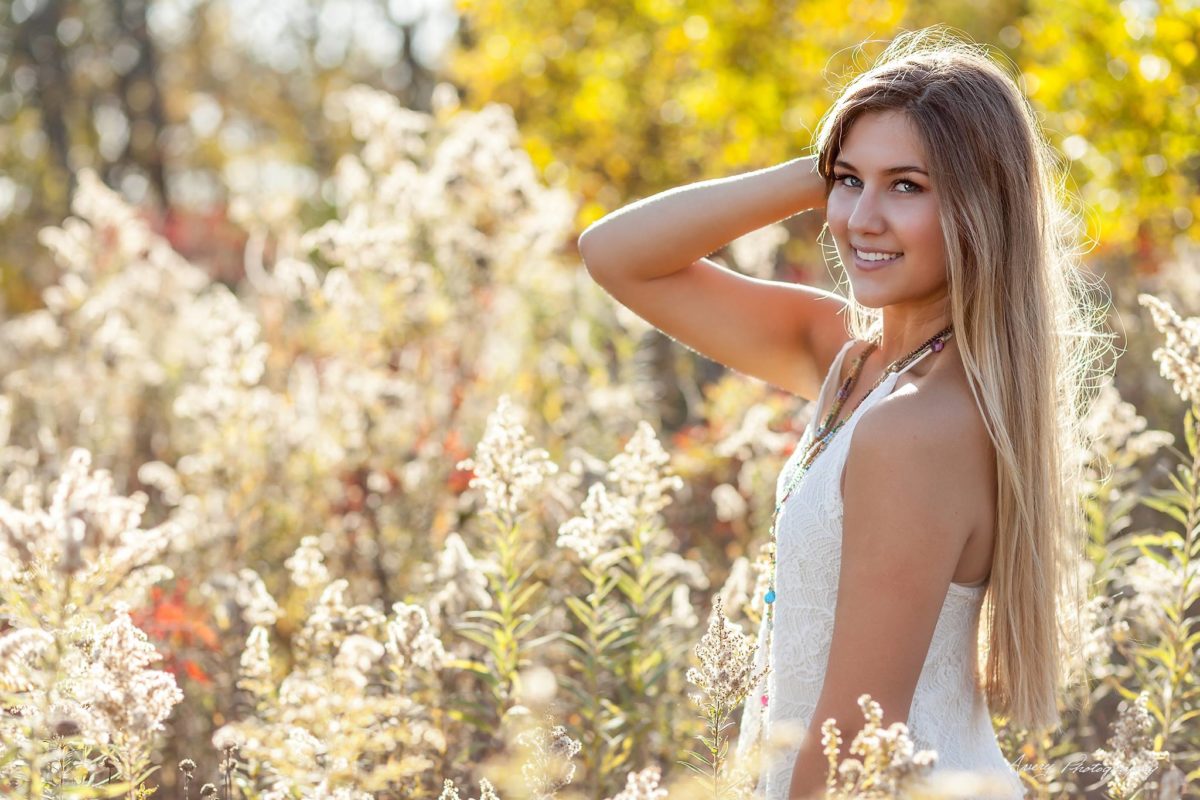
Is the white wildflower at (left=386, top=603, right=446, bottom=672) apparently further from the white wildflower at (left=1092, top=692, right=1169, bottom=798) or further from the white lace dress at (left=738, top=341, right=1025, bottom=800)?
the white wildflower at (left=1092, top=692, right=1169, bottom=798)

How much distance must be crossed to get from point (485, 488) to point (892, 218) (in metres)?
1.10

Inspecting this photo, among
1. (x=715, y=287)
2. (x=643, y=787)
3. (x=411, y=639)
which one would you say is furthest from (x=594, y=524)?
(x=643, y=787)

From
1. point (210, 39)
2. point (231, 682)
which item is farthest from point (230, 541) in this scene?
point (210, 39)

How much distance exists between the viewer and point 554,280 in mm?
5590

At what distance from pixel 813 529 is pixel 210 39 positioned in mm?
21664

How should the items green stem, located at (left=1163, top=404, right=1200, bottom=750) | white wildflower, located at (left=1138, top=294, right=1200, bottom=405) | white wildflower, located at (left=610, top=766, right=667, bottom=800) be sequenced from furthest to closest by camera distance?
green stem, located at (left=1163, top=404, right=1200, bottom=750) → white wildflower, located at (left=1138, top=294, right=1200, bottom=405) → white wildflower, located at (left=610, top=766, right=667, bottom=800)

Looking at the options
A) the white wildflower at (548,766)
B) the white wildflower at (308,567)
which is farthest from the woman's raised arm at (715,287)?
the white wildflower at (548,766)

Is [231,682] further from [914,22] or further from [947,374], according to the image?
[914,22]

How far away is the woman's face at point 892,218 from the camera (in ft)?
6.46

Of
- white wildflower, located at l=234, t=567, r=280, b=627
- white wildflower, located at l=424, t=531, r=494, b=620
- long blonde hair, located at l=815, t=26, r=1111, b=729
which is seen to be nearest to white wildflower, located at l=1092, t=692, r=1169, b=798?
long blonde hair, located at l=815, t=26, r=1111, b=729

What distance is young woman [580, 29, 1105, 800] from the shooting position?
1771 mm

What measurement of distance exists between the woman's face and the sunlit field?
1.99ft

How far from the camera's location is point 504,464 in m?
2.46

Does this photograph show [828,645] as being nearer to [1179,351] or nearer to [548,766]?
[548,766]
